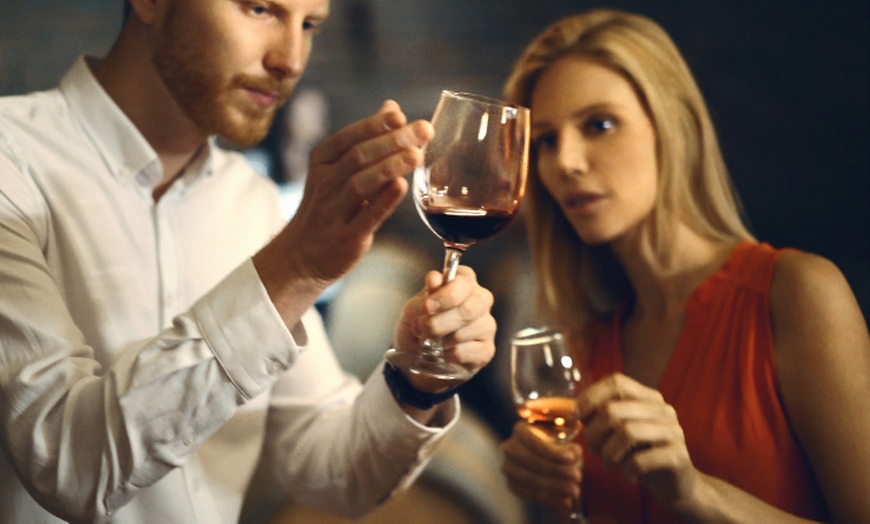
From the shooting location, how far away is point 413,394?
119 centimetres

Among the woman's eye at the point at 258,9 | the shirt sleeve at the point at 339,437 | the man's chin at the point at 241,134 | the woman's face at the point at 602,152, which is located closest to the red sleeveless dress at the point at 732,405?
the woman's face at the point at 602,152

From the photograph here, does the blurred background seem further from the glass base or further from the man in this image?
the glass base

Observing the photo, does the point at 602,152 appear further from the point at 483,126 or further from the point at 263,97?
the point at 263,97

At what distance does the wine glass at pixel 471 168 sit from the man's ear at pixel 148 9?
2.25 ft

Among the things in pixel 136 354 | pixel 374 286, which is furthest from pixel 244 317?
pixel 374 286

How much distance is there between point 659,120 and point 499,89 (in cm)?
185

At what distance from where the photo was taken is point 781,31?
2287 millimetres

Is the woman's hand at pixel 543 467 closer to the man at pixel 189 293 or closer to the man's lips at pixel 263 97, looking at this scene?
the man at pixel 189 293

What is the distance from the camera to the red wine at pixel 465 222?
923 millimetres

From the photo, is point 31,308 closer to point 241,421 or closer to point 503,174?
point 241,421

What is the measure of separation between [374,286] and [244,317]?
203cm

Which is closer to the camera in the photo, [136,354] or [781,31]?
[136,354]

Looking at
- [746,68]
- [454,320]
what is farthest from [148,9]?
[746,68]

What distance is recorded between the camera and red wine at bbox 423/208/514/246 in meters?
0.92
